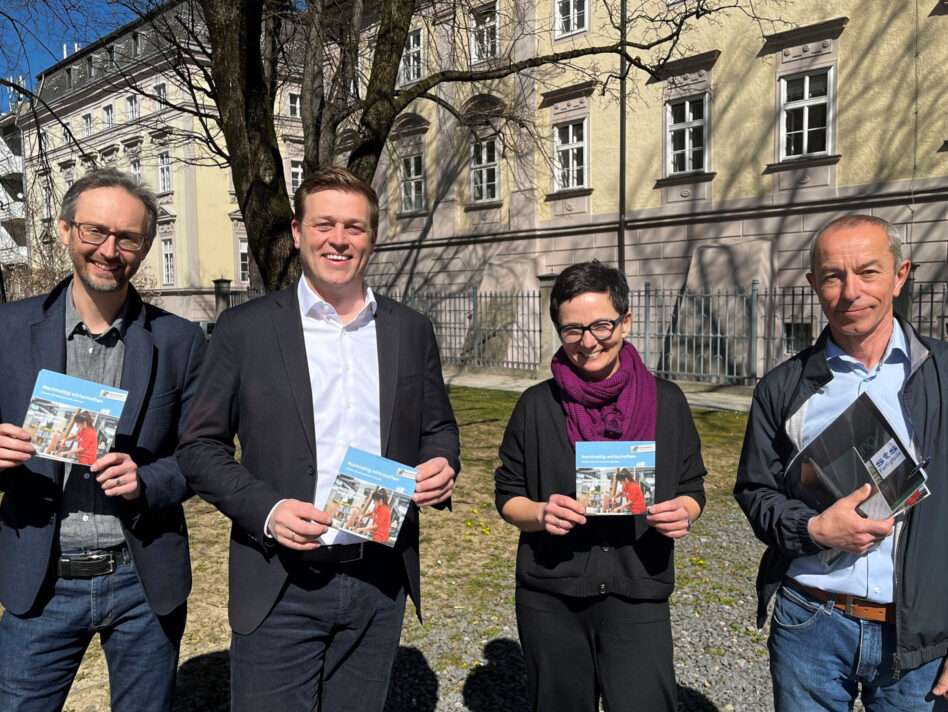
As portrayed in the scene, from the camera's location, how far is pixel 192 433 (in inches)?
81.4

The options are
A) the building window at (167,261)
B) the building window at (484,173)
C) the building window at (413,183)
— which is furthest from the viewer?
the building window at (167,261)

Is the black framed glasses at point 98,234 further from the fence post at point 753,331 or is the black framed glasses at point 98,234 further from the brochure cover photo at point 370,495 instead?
the fence post at point 753,331

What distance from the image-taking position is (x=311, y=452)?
2.08 metres

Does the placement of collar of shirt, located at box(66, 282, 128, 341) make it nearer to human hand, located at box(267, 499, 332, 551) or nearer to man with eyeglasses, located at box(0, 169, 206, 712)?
man with eyeglasses, located at box(0, 169, 206, 712)

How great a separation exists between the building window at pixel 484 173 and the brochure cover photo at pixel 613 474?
19.0 m

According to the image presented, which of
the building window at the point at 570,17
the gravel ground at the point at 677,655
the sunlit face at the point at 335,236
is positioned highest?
the building window at the point at 570,17

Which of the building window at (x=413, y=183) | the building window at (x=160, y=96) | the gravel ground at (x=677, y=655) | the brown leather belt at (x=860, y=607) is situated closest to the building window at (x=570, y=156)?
the building window at (x=413, y=183)

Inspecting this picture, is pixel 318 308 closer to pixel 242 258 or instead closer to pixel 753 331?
pixel 753 331

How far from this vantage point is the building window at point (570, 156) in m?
19.0

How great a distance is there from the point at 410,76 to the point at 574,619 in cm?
1983

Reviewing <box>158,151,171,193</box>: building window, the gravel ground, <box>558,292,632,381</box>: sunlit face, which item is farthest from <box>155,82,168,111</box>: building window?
<box>558,292,632,381</box>: sunlit face

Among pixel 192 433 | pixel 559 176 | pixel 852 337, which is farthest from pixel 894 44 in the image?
pixel 192 433

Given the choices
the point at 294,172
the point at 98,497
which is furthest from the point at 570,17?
the point at 294,172

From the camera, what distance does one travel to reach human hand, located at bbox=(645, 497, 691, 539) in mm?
2113
